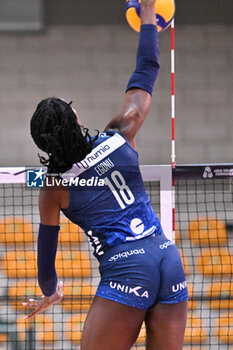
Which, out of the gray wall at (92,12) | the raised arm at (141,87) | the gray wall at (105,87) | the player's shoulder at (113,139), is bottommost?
the player's shoulder at (113,139)

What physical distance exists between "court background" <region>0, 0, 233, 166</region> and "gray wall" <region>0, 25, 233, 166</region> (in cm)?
1

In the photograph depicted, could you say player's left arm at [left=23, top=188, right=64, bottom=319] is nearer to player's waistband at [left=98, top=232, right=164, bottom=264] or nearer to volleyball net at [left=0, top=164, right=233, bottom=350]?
player's waistband at [left=98, top=232, right=164, bottom=264]

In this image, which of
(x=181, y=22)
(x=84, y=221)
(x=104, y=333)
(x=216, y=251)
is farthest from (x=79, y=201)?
(x=181, y=22)

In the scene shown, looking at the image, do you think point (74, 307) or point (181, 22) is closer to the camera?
point (74, 307)

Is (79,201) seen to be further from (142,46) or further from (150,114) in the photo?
(150,114)

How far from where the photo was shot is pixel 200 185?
6.80m

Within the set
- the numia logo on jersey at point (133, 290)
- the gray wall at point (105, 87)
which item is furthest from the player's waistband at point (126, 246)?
the gray wall at point (105, 87)

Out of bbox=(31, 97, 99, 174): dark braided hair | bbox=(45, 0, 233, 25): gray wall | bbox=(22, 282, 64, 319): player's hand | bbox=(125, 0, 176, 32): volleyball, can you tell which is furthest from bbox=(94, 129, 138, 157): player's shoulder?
bbox=(45, 0, 233, 25): gray wall

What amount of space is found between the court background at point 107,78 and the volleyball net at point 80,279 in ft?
2.44

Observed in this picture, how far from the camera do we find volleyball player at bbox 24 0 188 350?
1978 mm

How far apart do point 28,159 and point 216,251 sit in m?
2.84

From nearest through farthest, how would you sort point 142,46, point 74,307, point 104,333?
1. point 104,333
2. point 142,46
3. point 74,307

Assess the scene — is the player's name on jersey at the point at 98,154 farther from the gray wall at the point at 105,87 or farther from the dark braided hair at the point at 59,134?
the gray wall at the point at 105,87

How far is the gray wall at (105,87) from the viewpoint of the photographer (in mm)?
7176
